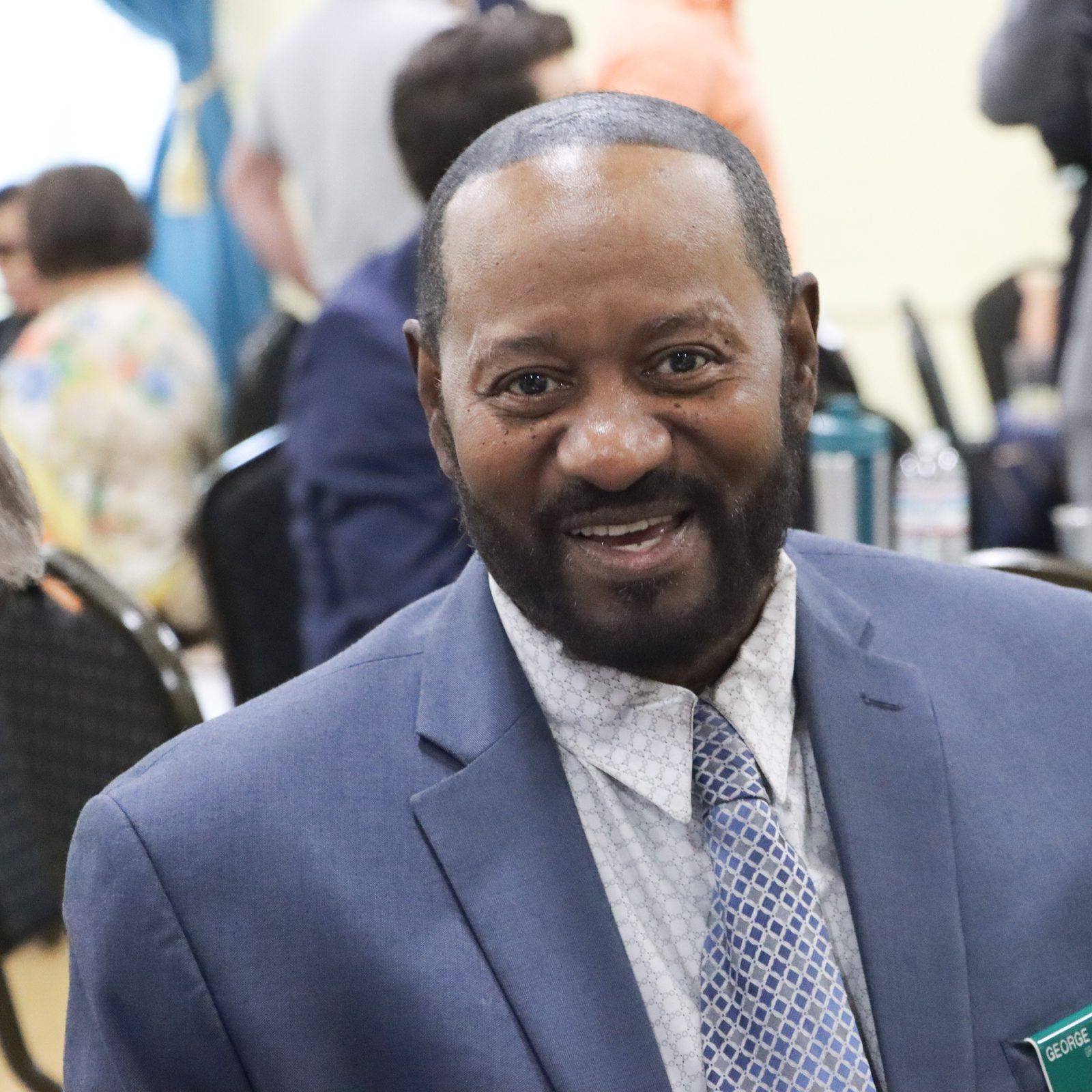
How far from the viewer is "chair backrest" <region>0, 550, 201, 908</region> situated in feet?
5.68

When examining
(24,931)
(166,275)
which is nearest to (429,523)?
(24,931)

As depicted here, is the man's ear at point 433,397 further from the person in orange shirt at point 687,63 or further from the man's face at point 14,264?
the man's face at point 14,264

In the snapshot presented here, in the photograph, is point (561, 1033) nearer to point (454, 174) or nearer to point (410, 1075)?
point (410, 1075)

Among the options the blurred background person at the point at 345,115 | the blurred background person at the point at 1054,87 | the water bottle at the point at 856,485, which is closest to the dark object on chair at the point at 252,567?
the water bottle at the point at 856,485

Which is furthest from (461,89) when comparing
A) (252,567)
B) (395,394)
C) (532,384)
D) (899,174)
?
(899,174)

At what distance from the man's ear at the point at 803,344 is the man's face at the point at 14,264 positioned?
13.2 feet

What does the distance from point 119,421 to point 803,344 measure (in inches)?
111

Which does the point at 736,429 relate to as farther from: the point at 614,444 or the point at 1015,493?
the point at 1015,493

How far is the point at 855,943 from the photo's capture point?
112 cm

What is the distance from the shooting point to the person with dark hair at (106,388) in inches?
144

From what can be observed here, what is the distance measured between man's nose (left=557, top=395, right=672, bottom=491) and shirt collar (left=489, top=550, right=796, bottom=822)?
15 centimetres

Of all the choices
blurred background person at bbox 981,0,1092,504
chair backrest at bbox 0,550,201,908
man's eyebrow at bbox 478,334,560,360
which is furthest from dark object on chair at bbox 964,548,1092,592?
blurred background person at bbox 981,0,1092,504

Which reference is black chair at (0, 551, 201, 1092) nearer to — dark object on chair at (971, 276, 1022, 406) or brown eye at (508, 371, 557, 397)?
brown eye at (508, 371, 557, 397)

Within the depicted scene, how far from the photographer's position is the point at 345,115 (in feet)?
11.5
